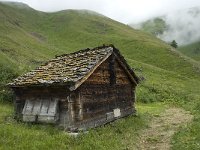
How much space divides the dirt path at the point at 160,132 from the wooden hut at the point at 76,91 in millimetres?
2512

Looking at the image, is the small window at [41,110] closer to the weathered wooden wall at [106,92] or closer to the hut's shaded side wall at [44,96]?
the hut's shaded side wall at [44,96]

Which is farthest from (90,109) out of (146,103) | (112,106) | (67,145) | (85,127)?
(146,103)

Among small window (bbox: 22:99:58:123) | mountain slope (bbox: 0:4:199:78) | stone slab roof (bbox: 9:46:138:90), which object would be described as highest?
mountain slope (bbox: 0:4:199:78)

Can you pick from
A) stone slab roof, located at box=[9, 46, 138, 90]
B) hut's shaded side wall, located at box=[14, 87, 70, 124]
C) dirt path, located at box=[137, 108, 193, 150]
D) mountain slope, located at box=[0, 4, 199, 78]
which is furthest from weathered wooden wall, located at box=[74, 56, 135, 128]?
mountain slope, located at box=[0, 4, 199, 78]

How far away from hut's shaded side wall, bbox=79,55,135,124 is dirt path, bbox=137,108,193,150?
242 centimetres

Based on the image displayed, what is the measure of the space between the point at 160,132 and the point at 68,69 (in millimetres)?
6666

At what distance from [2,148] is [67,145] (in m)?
2.93

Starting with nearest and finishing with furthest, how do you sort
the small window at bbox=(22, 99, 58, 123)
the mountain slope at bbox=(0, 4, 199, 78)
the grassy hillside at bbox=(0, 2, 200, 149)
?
the grassy hillside at bbox=(0, 2, 200, 149), the small window at bbox=(22, 99, 58, 123), the mountain slope at bbox=(0, 4, 199, 78)

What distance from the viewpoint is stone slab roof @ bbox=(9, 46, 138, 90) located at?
1934cm

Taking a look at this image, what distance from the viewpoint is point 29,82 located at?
68.4 feet

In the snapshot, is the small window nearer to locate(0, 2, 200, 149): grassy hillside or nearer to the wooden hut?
the wooden hut

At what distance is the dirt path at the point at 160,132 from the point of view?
18462 mm

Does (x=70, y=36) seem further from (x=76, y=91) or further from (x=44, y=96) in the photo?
(x=76, y=91)

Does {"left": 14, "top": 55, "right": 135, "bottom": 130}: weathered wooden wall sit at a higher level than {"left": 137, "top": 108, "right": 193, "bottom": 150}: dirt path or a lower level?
higher
